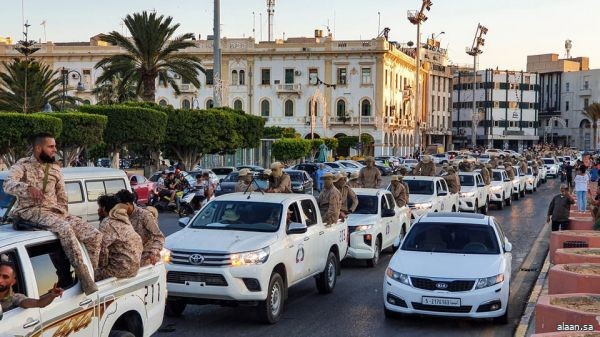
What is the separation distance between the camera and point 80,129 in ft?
118

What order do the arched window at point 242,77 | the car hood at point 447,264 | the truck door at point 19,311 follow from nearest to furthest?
the truck door at point 19,311 → the car hood at point 447,264 → the arched window at point 242,77

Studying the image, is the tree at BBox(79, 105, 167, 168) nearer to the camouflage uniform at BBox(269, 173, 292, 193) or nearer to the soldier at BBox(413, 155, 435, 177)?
the soldier at BBox(413, 155, 435, 177)

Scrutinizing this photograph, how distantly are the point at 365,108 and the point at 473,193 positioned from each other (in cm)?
5863

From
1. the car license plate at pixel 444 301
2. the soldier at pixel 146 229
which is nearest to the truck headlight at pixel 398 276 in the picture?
the car license plate at pixel 444 301

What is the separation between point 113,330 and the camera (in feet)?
23.2

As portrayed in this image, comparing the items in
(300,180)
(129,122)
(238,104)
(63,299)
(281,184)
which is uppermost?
(238,104)

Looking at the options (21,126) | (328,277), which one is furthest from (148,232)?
(21,126)

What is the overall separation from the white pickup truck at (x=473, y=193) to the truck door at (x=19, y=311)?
916 inches

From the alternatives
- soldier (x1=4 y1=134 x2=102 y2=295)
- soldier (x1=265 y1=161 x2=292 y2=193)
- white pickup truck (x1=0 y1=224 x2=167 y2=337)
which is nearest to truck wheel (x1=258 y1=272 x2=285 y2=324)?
white pickup truck (x1=0 y1=224 x2=167 y2=337)

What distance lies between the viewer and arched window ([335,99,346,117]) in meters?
86.8

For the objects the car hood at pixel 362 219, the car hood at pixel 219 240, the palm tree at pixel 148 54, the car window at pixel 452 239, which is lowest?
the car hood at pixel 362 219

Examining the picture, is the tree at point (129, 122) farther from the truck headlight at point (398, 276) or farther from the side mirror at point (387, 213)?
the truck headlight at point (398, 276)

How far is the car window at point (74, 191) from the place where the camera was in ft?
55.3

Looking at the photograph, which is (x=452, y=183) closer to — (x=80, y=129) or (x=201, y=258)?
(x=201, y=258)
